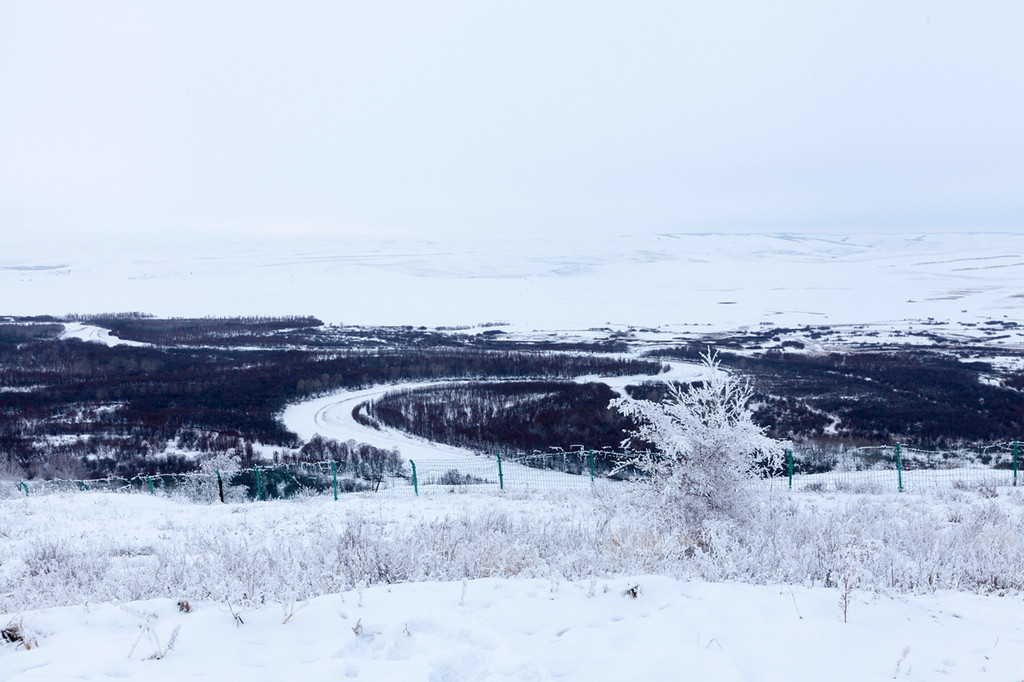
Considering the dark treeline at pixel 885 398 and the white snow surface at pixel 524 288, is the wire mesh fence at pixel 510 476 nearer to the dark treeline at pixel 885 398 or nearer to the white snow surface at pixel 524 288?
the dark treeline at pixel 885 398

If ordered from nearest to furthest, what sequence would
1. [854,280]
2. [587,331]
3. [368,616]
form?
[368,616] < [587,331] < [854,280]

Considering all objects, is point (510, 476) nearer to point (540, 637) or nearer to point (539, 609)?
point (539, 609)

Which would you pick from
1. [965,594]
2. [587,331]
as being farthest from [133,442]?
[587,331]

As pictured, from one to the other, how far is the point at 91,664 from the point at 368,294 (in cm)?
9252

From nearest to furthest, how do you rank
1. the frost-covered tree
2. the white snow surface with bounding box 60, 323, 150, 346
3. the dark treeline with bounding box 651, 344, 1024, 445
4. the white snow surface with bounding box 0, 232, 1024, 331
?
the frost-covered tree → the dark treeline with bounding box 651, 344, 1024, 445 → the white snow surface with bounding box 60, 323, 150, 346 → the white snow surface with bounding box 0, 232, 1024, 331

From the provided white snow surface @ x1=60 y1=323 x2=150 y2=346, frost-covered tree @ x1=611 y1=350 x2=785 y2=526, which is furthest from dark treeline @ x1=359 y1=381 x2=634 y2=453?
white snow surface @ x1=60 y1=323 x2=150 y2=346

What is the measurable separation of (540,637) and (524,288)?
96.5 m

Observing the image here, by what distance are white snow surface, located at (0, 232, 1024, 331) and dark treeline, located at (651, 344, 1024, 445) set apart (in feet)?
67.3

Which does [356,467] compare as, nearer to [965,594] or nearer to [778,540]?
[778,540]

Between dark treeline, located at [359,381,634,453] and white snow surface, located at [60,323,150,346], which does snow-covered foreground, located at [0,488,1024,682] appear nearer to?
dark treeline, located at [359,381,634,453]

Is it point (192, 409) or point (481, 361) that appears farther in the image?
point (481, 361)

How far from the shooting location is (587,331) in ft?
193

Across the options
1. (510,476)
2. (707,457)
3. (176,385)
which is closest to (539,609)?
(707,457)

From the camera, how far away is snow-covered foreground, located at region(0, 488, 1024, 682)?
351 cm
